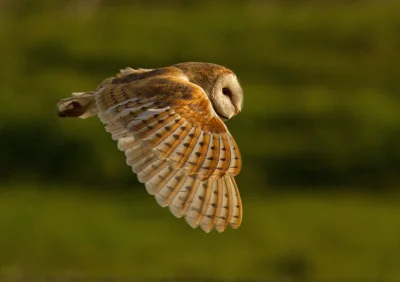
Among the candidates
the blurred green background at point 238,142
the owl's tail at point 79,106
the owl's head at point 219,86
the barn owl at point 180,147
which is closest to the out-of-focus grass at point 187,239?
the blurred green background at point 238,142

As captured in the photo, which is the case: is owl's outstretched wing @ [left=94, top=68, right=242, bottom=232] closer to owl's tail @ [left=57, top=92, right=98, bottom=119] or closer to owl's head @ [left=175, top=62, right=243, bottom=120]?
owl's head @ [left=175, top=62, right=243, bottom=120]

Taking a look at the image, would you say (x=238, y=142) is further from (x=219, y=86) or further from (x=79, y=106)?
(x=219, y=86)

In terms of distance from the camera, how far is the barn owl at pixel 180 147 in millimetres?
4859

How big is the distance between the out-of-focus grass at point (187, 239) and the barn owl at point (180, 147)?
22.9ft

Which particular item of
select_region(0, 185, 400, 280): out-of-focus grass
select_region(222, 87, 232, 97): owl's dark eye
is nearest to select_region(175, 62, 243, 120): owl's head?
select_region(222, 87, 232, 97): owl's dark eye

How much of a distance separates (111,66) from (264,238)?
571cm

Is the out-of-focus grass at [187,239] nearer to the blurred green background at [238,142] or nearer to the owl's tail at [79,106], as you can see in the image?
the blurred green background at [238,142]

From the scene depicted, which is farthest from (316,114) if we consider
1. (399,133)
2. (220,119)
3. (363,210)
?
(220,119)

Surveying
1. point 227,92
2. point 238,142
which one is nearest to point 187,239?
point 238,142

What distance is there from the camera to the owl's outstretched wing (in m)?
4.86

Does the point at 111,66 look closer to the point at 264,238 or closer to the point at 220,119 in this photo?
the point at 264,238

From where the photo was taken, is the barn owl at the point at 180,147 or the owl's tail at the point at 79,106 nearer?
the barn owl at the point at 180,147

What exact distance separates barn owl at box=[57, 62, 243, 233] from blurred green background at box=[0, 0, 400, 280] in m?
7.01

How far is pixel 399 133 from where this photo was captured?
53.9ft
